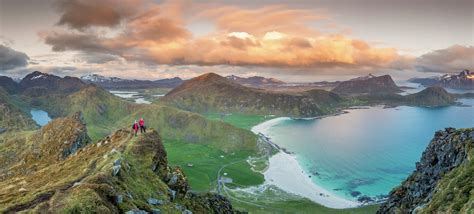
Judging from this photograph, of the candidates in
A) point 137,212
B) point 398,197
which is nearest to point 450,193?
point 398,197

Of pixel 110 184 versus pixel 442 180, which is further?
pixel 442 180

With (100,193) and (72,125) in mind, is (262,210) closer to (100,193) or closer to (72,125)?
(72,125)

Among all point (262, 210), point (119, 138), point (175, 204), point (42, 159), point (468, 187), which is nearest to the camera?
point (468, 187)

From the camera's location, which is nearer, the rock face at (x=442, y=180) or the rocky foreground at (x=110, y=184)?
the rocky foreground at (x=110, y=184)

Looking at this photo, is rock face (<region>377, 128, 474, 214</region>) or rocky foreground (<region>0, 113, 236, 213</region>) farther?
rock face (<region>377, 128, 474, 214</region>)
